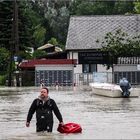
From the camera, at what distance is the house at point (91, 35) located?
2783 inches

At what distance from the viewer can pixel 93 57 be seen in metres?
70.8

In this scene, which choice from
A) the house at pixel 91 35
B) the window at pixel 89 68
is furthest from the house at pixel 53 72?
the window at pixel 89 68

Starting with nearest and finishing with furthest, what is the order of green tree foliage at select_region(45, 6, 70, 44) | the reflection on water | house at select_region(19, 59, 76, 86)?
1. the reflection on water
2. house at select_region(19, 59, 76, 86)
3. green tree foliage at select_region(45, 6, 70, 44)


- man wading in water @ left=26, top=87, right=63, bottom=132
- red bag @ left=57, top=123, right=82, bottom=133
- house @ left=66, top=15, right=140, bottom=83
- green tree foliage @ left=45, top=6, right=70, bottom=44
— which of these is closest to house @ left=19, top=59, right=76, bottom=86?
house @ left=66, top=15, right=140, bottom=83

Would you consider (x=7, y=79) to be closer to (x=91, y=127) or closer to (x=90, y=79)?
(x=90, y=79)

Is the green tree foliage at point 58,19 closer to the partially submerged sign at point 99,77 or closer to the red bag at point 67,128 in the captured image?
the partially submerged sign at point 99,77

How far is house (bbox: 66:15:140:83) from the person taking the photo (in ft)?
232

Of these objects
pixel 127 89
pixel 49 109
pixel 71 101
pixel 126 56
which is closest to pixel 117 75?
pixel 126 56

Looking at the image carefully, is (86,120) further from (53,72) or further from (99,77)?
(99,77)

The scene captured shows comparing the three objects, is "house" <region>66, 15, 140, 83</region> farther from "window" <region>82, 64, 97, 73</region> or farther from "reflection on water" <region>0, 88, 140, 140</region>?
"reflection on water" <region>0, 88, 140, 140</region>

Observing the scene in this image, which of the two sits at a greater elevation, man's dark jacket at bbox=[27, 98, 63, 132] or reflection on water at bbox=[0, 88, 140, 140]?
man's dark jacket at bbox=[27, 98, 63, 132]

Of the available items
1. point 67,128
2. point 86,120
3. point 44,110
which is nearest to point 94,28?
point 86,120

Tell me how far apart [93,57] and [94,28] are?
190 inches

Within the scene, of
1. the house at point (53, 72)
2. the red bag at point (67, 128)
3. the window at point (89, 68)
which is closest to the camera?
the red bag at point (67, 128)
